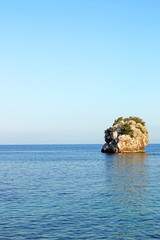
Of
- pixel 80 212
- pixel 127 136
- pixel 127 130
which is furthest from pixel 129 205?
pixel 127 130

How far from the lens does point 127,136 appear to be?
150m

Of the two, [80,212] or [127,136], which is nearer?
[80,212]

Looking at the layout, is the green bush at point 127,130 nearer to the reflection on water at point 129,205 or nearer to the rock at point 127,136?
the rock at point 127,136

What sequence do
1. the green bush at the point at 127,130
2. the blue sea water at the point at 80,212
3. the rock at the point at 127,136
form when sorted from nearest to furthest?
the blue sea water at the point at 80,212
the rock at the point at 127,136
the green bush at the point at 127,130

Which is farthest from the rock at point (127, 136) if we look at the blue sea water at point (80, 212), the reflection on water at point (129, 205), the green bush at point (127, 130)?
the blue sea water at point (80, 212)

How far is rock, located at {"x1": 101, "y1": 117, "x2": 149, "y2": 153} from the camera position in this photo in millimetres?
151375

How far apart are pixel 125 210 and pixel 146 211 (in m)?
2.33

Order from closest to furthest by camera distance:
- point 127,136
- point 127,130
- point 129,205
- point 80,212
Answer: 1. point 80,212
2. point 129,205
3. point 127,136
4. point 127,130

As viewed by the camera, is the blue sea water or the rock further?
the rock

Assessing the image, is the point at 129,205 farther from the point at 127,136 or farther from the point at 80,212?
the point at 127,136

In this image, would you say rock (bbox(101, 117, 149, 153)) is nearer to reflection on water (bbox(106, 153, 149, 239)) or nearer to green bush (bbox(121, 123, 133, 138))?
green bush (bbox(121, 123, 133, 138))

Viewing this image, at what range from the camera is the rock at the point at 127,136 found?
151 m

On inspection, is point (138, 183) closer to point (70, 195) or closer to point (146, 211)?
point (70, 195)

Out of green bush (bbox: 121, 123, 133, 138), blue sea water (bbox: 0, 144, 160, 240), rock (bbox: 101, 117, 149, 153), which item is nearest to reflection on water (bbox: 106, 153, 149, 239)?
blue sea water (bbox: 0, 144, 160, 240)
